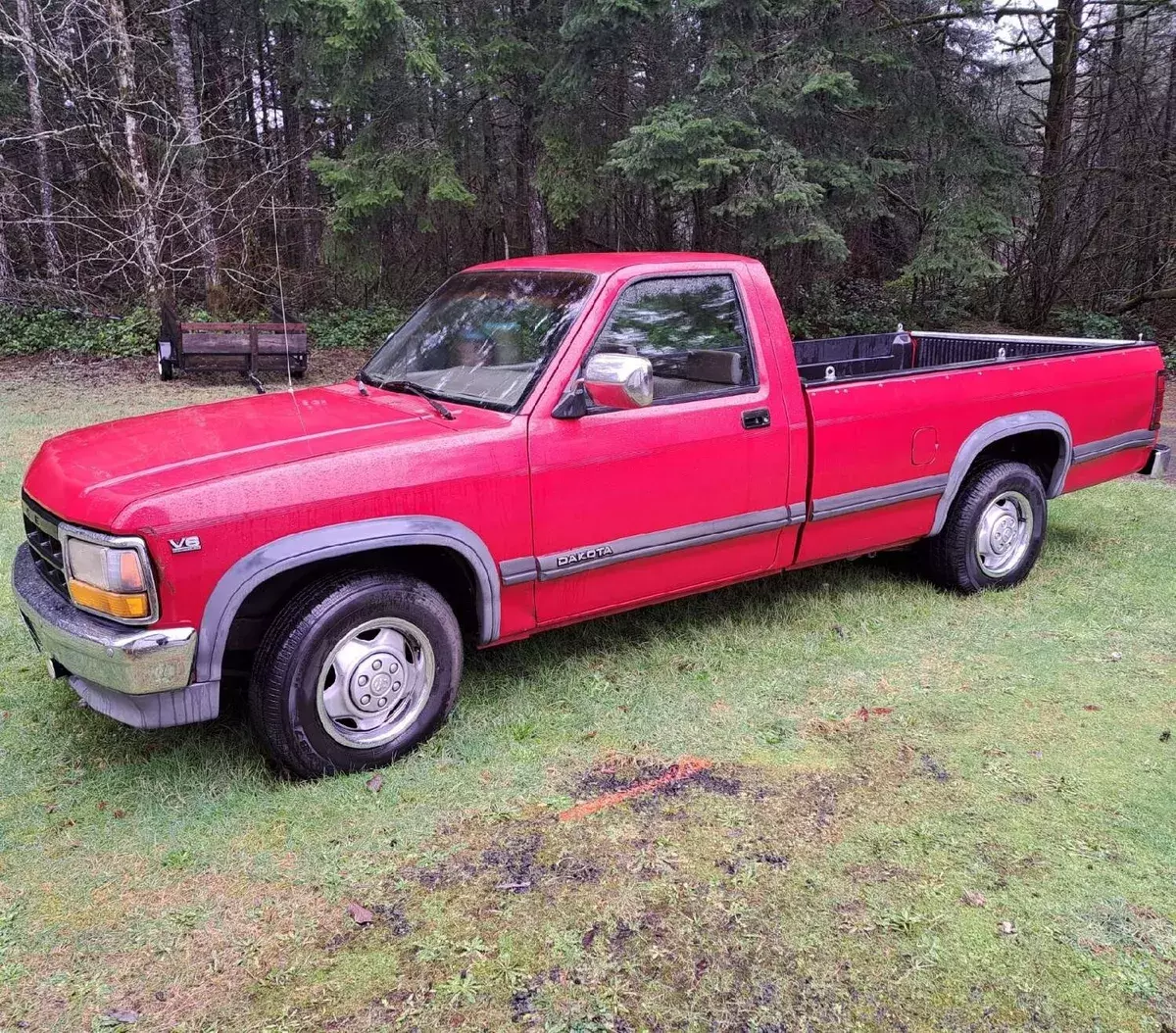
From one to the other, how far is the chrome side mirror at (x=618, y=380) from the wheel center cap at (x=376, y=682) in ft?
4.23

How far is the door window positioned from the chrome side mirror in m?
0.22

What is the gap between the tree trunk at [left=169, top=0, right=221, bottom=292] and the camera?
51.6 ft

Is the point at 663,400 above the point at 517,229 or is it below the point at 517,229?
below

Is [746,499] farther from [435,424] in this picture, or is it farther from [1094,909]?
[1094,909]

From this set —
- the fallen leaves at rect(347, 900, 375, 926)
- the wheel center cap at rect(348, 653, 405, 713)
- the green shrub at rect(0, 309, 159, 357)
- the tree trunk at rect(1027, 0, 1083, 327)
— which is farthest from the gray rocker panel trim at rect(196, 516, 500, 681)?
the tree trunk at rect(1027, 0, 1083, 327)

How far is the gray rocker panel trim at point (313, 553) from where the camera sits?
10.3 feet

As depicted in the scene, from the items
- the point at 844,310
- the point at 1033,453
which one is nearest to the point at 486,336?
the point at 1033,453

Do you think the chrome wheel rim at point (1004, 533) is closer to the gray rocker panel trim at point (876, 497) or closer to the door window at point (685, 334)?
the gray rocker panel trim at point (876, 497)

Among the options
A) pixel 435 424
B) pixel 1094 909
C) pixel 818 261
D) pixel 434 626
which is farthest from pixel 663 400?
pixel 818 261

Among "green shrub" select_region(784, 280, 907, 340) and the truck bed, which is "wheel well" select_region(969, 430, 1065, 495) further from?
"green shrub" select_region(784, 280, 907, 340)

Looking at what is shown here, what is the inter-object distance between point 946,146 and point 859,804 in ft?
40.4

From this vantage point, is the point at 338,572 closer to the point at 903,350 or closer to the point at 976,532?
the point at 976,532

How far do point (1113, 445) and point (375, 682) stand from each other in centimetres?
460

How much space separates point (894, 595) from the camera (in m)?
5.34
